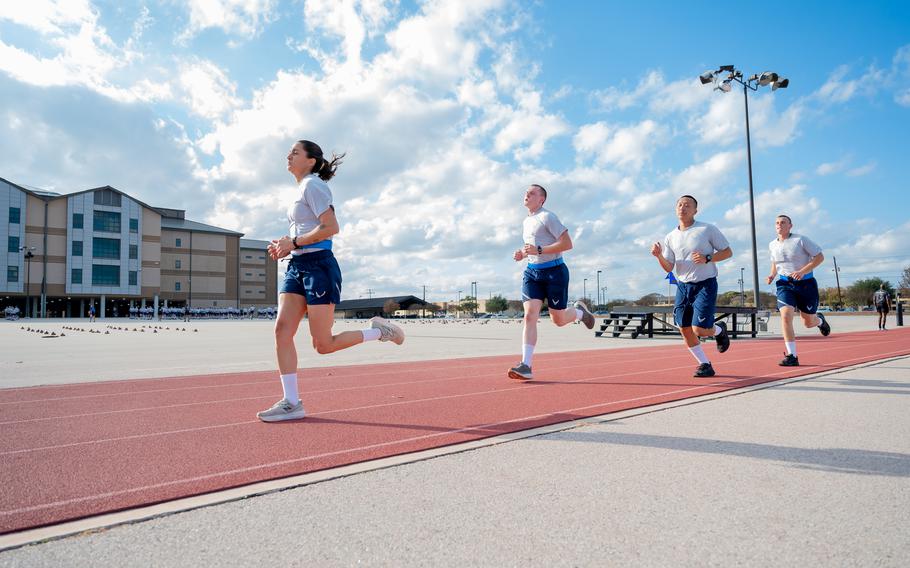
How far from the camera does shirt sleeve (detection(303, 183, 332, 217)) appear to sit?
4387 mm

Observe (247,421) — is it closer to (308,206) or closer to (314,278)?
(314,278)

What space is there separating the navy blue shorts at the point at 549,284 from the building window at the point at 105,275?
73.8m

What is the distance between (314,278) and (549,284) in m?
3.20

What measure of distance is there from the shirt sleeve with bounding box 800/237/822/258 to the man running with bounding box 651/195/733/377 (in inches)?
77.4

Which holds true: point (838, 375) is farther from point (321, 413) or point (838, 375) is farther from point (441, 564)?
point (441, 564)

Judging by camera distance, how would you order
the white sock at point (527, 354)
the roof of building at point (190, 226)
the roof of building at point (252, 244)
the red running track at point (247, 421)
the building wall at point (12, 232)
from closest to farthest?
the red running track at point (247, 421), the white sock at point (527, 354), the building wall at point (12, 232), the roof of building at point (190, 226), the roof of building at point (252, 244)

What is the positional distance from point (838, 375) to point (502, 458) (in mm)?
5992

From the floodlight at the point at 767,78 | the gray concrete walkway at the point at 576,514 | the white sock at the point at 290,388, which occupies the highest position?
the floodlight at the point at 767,78

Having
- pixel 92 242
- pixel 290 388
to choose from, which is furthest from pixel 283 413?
pixel 92 242

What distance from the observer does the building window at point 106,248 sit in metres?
66.7

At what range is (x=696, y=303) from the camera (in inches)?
Answer: 271

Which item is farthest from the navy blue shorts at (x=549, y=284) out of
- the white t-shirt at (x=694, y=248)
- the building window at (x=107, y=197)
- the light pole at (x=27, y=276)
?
the building window at (x=107, y=197)

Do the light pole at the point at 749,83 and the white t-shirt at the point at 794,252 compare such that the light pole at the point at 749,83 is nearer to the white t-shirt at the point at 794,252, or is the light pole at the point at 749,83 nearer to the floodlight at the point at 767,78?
the floodlight at the point at 767,78

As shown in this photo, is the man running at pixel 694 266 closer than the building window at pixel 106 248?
Yes
